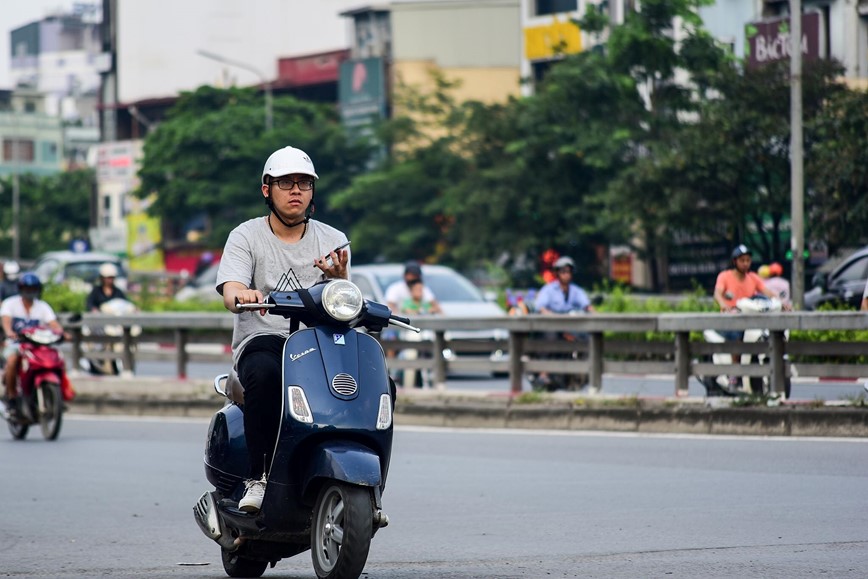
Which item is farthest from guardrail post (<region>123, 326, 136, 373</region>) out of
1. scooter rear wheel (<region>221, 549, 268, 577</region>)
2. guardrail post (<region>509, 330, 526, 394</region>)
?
scooter rear wheel (<region>221, 549, 268, 577</region>)

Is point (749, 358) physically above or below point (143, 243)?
below

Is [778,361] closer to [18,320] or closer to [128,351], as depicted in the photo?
[18,320]

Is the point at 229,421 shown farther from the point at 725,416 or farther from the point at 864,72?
the point at 864,72

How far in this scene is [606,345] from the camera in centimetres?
1680

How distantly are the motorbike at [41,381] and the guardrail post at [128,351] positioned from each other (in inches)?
187

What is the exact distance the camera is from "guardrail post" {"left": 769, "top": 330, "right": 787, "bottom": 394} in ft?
48.4

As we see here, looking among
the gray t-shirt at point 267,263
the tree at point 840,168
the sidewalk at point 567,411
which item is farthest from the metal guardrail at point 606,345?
the tree at point 840,168

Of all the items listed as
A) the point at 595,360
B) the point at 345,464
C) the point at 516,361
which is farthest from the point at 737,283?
the point at 345,464

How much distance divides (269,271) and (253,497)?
3.09 ft

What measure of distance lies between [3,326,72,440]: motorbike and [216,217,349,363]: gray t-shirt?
9.58 meters

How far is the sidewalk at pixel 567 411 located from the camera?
14.2 metres

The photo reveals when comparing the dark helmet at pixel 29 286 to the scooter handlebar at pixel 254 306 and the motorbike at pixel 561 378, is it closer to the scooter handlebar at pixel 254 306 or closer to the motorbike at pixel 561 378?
the motorbike at pixel 561 378

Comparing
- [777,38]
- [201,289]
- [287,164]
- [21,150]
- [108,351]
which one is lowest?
[108,351]

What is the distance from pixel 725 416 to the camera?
14617mm
